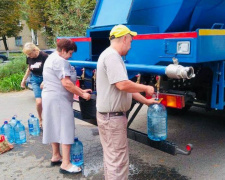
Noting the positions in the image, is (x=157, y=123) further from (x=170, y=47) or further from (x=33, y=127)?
(x=33, y=127)

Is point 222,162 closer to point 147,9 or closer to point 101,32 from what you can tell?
point 147,9

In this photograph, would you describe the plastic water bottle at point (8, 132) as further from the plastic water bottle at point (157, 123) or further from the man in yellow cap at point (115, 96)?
the plastic water bottle at point (157, 123)

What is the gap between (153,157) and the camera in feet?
12.6

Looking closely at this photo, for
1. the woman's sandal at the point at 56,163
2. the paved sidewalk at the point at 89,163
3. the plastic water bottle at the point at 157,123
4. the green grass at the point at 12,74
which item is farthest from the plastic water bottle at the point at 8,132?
the green grass at the point at 12,74

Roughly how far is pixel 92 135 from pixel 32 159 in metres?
1.21

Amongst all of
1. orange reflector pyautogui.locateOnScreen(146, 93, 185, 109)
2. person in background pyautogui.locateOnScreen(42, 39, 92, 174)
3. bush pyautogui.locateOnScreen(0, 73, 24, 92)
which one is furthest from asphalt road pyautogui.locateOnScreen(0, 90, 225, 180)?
bush pyautogui.locateOnScreen(0, 73, 24, 92)

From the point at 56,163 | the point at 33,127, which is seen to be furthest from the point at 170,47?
the point at 33,127

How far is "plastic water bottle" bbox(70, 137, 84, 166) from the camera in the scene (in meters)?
3.51

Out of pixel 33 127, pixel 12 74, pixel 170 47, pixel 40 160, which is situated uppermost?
pixel 170 47

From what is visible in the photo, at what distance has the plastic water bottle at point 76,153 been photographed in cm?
351

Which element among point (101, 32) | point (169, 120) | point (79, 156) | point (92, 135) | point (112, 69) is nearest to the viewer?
point (112, 69)

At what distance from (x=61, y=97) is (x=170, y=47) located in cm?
139

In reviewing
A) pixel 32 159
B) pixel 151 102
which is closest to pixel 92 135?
pixel 32 159

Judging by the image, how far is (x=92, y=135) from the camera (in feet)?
15.8
